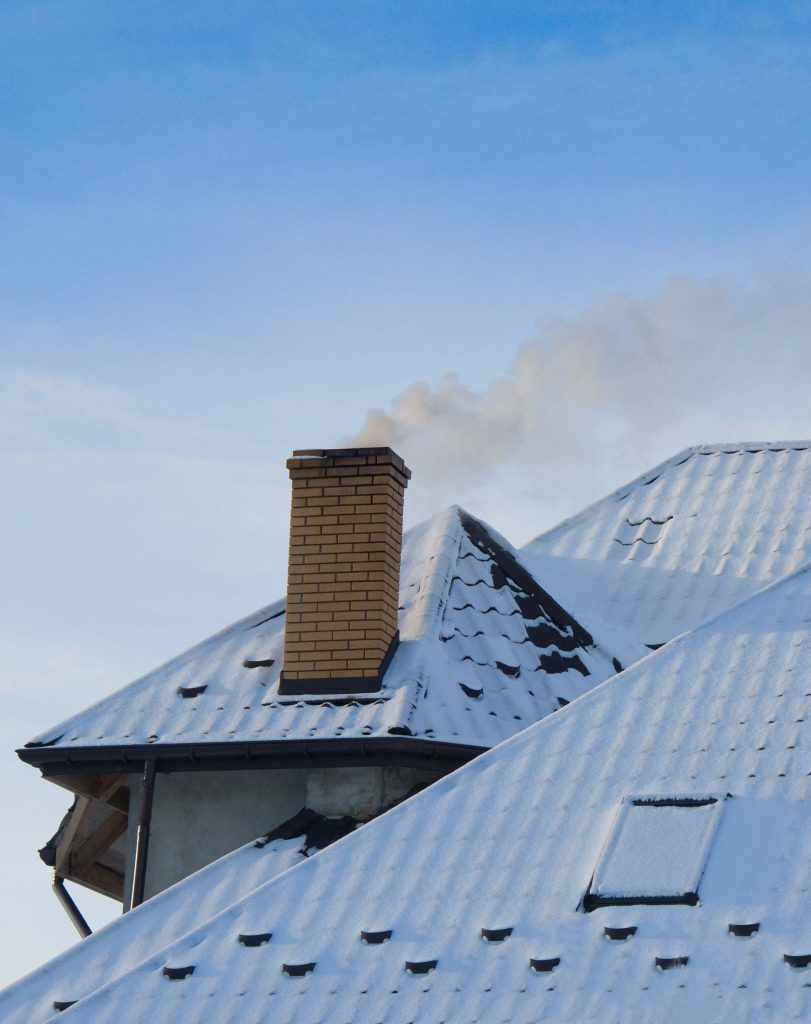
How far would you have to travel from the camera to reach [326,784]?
542 inches

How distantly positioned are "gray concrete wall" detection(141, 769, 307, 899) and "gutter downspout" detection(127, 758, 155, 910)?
81mm

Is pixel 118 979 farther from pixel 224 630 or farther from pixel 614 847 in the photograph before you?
pixel 224 630

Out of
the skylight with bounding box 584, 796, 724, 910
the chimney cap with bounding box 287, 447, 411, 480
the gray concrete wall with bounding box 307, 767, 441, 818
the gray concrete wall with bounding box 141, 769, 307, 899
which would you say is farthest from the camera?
the chimney cap with bounding box 287, 447, 411, 480

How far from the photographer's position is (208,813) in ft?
46.9

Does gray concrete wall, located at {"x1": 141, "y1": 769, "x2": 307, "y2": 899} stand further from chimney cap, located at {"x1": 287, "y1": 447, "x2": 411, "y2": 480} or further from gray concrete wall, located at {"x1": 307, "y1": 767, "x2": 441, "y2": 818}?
chimney cap, located at {"x1": 287, "y1": 447, "x2": 411, "y2": 480}

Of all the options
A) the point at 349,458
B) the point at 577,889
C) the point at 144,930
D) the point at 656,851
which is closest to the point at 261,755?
the point at 144,930

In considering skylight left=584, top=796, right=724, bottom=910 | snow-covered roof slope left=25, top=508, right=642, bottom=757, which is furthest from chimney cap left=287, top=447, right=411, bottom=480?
skylight left=584, top=796, right=724, bottom=910

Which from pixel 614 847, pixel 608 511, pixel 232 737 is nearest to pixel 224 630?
pixel 232 737

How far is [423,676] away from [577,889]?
3.94 m

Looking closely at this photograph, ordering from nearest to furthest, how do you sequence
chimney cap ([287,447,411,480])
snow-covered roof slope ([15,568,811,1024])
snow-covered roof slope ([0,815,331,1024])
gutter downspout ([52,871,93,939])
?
snow-covered roof slope ([15,568,811,1024]) < snow-covered roof slope ([0,815,331,1024]) < chimney cap ([287,447,411,480]) < gutter downspout ([52,871,93,939])

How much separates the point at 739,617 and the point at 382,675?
9.69 ft

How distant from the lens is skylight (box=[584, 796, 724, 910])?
32.8 ft

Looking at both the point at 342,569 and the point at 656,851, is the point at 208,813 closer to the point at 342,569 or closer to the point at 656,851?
the point at 342,569

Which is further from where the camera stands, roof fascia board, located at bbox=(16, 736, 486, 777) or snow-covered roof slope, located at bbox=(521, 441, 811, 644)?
snow-covered roof slope, located at bbox=(521, 441, 811, 644)
